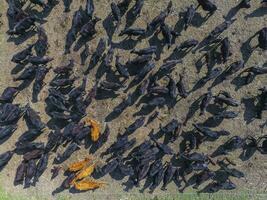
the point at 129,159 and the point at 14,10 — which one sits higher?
the point at 14,10

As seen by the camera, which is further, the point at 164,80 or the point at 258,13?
the point at 164,80

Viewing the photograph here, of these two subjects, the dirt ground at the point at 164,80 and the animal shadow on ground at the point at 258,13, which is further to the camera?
the dirt ground at the point at 164,80

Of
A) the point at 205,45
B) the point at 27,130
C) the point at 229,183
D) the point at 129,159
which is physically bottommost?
the point at 229,183

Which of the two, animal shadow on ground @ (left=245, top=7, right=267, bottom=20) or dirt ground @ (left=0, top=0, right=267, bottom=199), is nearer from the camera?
animal shadow on ground @ (left=245, top=7, right=267, bottom=20)

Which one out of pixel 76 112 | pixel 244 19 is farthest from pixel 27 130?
pixel 244 19

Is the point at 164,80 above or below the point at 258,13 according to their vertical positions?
below

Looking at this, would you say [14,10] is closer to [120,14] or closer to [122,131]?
[120,14]

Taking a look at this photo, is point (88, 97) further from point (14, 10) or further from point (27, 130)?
point (14, 10)
